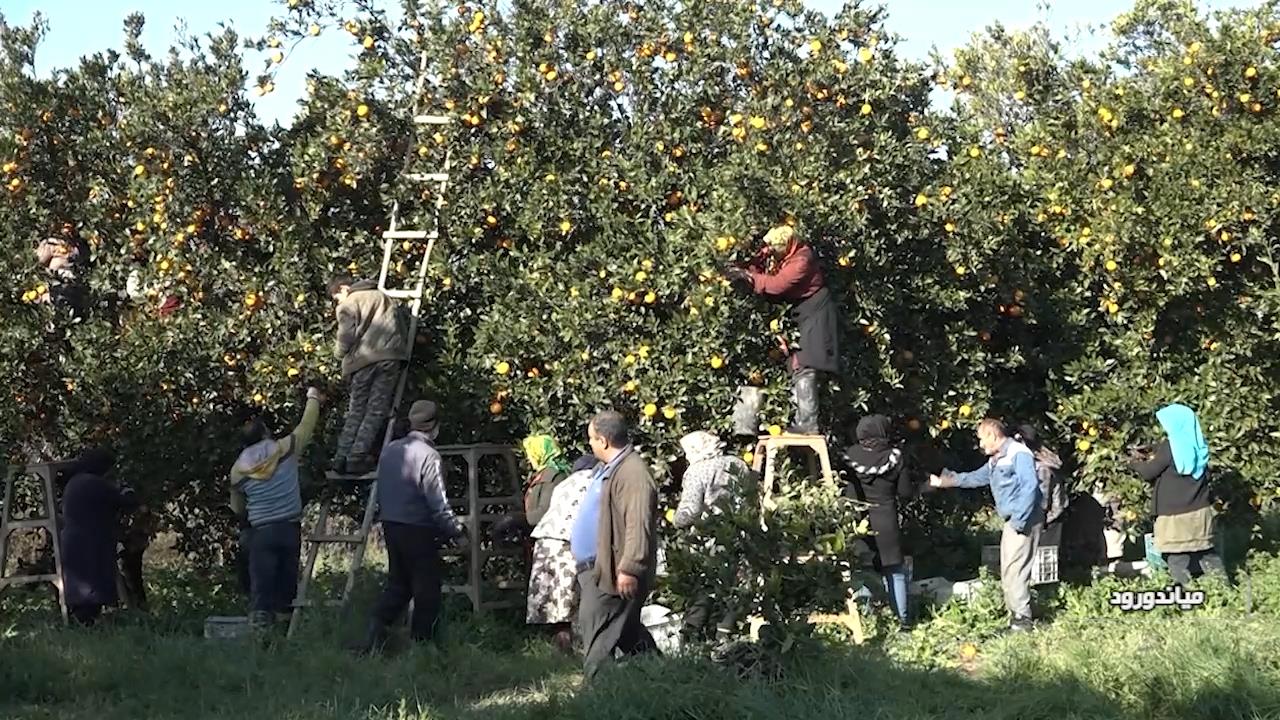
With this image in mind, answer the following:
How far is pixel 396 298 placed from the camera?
9.87 metres

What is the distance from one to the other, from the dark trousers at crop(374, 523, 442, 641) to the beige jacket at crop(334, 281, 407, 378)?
137cm

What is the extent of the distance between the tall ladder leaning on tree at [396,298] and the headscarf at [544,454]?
99 centimetres

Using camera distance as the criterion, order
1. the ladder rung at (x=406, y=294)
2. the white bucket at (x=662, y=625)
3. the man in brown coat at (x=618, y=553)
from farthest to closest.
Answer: the ladder rung at (x=406, y=294), the white bucket at (x=662, y=625), the man in brown coat at (x=618, y=553)

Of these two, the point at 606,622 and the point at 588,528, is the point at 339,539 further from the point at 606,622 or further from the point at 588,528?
the point at 606,622

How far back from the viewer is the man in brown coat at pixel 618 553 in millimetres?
6891

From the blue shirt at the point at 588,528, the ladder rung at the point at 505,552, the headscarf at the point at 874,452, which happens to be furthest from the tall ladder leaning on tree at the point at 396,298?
the headscarf at the point at 874,452

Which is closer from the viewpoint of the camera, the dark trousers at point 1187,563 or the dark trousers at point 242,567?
the dark trousers at point 1187,563

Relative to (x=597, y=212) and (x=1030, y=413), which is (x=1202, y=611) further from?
(x=597, y=212)

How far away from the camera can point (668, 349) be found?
366 inches

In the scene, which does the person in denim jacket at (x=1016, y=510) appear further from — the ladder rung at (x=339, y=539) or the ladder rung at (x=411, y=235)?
the ladder rung at (x=339, y=539)

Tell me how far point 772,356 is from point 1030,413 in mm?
2432

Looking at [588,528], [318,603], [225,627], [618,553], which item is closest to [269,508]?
[318,603]

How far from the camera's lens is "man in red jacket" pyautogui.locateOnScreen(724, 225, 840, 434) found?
29.2ft

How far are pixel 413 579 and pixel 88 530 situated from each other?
2498mm
